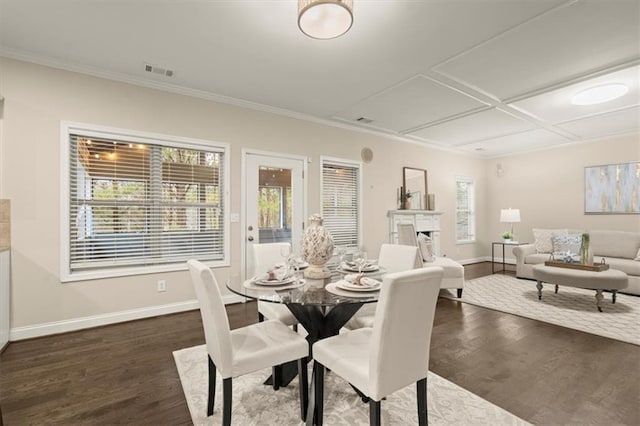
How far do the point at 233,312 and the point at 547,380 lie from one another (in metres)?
3.04

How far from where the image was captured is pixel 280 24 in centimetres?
236

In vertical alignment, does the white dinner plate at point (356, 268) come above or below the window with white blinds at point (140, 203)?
below

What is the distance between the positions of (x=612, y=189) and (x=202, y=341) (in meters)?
7.35

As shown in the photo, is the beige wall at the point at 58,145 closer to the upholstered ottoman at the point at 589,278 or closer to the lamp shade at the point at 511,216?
the upholstered ottoman at the point at 589,278

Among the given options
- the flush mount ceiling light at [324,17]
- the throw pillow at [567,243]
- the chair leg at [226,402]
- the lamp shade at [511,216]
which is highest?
the flush mount ceiling light at [324,17]

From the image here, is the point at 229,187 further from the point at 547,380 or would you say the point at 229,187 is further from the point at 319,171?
the point at 547,380

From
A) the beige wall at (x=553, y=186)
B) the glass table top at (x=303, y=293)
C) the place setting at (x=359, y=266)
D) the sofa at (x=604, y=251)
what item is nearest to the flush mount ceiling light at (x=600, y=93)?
the sofa at (x=604, y=251)

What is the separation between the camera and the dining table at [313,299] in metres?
1.50

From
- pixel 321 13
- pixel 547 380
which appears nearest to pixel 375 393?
pixel 547 380

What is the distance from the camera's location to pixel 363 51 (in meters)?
2.75

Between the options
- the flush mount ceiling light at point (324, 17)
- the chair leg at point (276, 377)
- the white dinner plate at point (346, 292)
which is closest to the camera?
the white dinner plate at point (346, 292)

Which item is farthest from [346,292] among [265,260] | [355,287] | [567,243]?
[567,243]

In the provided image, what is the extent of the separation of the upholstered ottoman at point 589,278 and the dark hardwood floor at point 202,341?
0.98 m

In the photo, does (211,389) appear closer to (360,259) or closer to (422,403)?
(422,403)
